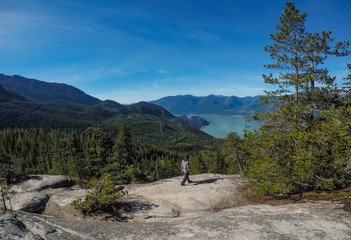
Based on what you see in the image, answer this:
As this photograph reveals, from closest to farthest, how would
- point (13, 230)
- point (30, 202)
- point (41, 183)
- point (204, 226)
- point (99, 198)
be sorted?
point (13, 230) → point (204, 226) → point (99, 198) → point (30, 202) → point (41, 183)

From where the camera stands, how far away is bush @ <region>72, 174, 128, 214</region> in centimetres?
1734

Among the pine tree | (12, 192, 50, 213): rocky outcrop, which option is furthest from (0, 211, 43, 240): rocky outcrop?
the pine tree

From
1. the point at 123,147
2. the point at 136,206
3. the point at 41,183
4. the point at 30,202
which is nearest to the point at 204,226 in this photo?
the point at 136,206

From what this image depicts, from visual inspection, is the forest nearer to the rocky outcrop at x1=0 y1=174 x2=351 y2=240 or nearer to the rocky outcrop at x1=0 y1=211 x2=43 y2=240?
the rocky outcrop at x1=0 y1=174 x2=351 y2=240

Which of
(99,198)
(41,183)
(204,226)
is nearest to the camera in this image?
(204,226)

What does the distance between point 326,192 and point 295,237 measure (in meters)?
8.00

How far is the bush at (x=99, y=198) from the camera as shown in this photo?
56.9ft

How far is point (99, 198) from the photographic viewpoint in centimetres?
1748

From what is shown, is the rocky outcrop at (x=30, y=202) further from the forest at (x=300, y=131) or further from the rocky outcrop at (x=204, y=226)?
the forest at (x=300, y=131)

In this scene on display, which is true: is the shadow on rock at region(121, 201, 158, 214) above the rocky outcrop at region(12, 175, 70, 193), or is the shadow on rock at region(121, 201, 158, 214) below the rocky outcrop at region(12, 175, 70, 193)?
above

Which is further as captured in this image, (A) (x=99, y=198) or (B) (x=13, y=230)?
(A) (x=99, y=198)

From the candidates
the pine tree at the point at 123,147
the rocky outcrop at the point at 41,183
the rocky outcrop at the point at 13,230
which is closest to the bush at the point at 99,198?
the rocky outcrop at the point at 13,230

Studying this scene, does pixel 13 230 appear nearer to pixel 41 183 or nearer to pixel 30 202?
pixel 30 202

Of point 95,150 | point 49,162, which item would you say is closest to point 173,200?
point 95,150
